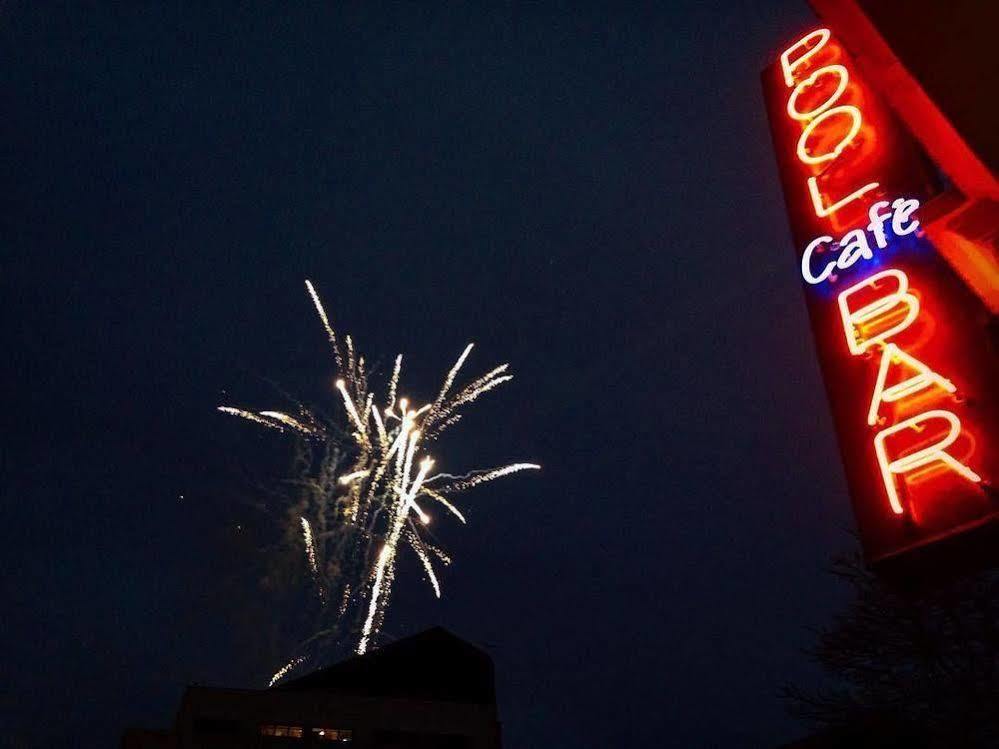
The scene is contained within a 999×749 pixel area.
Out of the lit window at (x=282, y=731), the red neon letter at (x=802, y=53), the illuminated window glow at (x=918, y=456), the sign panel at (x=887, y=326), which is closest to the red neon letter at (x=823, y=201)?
the sign panel at (x=887, y=326)

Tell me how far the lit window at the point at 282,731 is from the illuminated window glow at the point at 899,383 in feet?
110

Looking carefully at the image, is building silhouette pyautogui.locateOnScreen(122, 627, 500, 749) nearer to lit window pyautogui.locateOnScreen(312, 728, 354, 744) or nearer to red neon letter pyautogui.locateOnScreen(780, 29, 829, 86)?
lit window pyautogui.locateOnScreen(312, 728, 354, 744)

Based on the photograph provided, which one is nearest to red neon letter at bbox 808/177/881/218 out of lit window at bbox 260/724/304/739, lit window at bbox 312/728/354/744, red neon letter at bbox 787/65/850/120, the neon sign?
the neon sign

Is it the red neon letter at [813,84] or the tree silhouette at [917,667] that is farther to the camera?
the tree silhouette at [917,667]

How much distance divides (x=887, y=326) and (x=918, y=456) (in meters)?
1.34

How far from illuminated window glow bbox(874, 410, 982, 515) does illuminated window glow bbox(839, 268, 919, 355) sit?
878mm

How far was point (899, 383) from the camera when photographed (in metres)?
6.85

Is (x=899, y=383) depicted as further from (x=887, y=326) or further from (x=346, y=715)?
(x=346, y=715)

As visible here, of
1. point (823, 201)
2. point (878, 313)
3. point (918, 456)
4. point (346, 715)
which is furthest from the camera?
point (346, 715)

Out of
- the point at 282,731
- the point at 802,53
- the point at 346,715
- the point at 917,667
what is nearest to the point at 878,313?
the point at 802,53

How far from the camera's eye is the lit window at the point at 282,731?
111ft

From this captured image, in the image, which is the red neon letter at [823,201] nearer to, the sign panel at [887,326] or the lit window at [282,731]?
the sign panel at [887,326]

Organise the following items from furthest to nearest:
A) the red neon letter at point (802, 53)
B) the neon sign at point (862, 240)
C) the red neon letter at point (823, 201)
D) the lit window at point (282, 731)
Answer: the lit window at point (282, 731), the red neon letter at point (802, 53), the red neon letter at point (823, 201), the neon sign at point (862, 240)

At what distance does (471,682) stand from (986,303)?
124 feet
